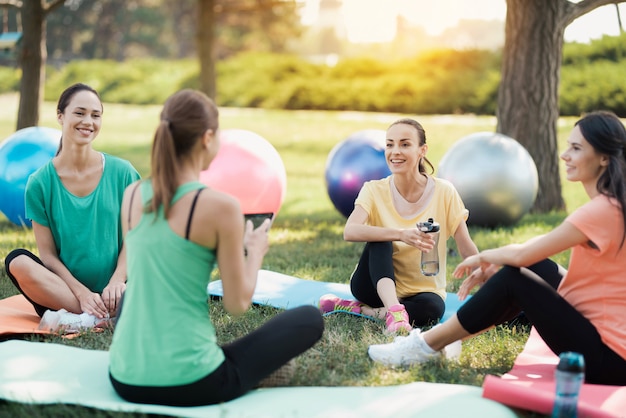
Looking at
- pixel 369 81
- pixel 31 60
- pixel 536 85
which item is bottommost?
pixel 536 85

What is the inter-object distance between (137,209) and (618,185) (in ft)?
6.84

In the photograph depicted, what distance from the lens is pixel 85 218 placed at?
4.70 metres

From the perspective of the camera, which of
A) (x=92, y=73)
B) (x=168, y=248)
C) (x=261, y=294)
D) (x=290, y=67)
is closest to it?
(x=168, y=248)

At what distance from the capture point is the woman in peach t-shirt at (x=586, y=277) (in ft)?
11.3

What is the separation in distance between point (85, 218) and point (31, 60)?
656cm

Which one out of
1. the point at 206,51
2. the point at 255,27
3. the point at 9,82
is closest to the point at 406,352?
the point at 206,51

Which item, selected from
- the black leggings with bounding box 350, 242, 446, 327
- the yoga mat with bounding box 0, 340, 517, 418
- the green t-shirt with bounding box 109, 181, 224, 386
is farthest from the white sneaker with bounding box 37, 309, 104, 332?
the black leggings with bounding box 350, 242, 446, 327

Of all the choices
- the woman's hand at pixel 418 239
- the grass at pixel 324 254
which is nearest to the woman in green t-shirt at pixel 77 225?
the grass at pixel 324 254

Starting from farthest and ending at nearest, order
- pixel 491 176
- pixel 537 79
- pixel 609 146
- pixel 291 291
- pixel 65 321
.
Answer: pixel 537 79, pixel 491 176, pixel 291 291, pixel 65 321, pixel 609 146

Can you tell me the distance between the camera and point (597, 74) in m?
18.3

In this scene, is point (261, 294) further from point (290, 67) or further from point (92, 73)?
point (92, 73)

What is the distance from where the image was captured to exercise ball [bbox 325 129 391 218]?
26.3 feet

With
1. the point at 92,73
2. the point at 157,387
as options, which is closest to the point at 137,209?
the point at 157,387

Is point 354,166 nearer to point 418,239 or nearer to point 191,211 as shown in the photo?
point 418,239
